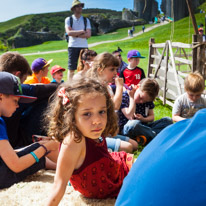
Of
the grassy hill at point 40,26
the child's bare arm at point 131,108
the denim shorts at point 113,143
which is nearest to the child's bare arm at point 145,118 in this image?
the child's bare arm at point 131,108

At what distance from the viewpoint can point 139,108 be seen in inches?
166

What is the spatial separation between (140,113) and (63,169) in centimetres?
239

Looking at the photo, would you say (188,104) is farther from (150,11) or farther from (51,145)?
(150,11)

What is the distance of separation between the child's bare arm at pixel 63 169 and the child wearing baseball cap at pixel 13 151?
696 millimetres

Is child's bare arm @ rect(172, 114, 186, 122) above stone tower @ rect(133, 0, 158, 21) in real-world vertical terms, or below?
below

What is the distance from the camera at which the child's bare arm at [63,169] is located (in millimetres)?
2008

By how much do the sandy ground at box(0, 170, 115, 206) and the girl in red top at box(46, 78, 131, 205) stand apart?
79mm

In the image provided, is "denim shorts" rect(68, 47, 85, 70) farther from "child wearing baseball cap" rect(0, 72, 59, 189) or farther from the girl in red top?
the girl in red top

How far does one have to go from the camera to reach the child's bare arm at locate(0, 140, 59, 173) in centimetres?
247

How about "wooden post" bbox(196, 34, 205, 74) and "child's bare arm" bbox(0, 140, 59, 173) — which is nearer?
"child's bare arm" bbox(0, 140, 59, 173)

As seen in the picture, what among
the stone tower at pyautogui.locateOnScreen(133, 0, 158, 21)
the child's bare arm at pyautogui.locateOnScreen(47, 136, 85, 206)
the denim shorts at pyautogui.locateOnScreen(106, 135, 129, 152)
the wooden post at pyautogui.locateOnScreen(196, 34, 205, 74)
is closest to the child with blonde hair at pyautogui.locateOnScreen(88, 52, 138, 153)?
the denim shorts at pyautogui.locateOnScreen(106, 135, 129, 152)

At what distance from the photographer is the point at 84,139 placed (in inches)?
87.1

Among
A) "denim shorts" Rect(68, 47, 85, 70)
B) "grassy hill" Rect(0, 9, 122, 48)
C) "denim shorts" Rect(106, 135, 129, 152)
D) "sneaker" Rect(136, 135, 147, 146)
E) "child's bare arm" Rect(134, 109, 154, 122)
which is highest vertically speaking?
"grassy hill" Rect(0, 9, 122, 48)

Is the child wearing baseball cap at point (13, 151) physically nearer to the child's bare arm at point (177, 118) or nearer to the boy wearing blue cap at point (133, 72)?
the child's bare arm at point (177, 118)
